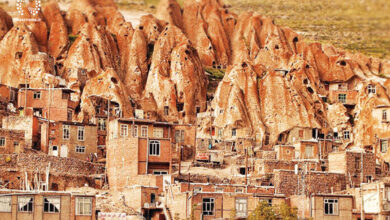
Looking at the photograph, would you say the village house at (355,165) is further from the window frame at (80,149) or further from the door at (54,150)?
the door at (54,150)

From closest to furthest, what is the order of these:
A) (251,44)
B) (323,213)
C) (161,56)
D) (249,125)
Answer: (323,213)
(249,125)
(161,56)
(251,44)

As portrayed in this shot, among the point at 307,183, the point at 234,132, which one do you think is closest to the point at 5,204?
the point at 307,183

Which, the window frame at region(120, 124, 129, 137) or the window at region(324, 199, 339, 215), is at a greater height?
the window frame at region(120, 124, 129, 137)

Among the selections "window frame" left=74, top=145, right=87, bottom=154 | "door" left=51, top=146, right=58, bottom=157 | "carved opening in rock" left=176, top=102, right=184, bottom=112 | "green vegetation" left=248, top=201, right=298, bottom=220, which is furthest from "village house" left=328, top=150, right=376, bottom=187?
"carved opening in rock" left=176, top=102, right=184, bottom=112

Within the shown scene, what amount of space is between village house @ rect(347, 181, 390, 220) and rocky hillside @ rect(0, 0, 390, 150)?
36.6 metres

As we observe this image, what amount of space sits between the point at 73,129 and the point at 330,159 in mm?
27088

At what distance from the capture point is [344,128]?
425ft

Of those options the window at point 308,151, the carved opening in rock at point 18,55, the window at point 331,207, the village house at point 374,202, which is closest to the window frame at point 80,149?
the window at point 308,151

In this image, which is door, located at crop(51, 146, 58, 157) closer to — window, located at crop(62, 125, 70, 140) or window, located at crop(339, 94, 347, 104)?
window, located at crop(62, 125, 70, 140)

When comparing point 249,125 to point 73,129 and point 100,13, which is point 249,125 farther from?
point 100,13

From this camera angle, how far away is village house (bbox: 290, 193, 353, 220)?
83.9m

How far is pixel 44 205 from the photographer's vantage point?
78438 millimetres

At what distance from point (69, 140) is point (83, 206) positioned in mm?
27950

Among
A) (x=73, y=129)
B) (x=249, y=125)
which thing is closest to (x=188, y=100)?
(x=249, y=125)
